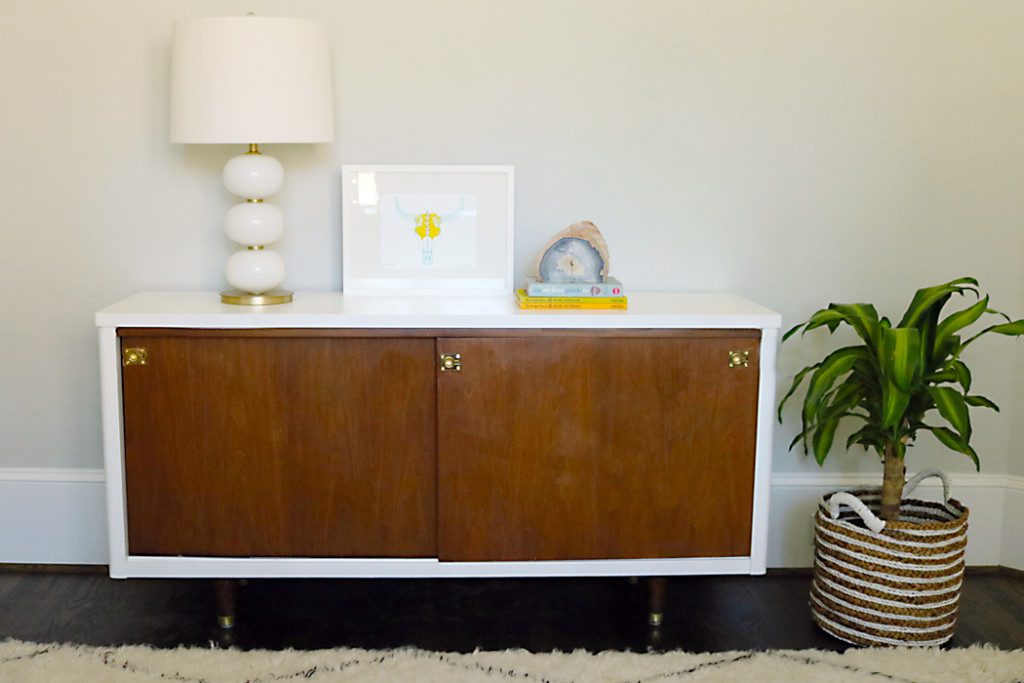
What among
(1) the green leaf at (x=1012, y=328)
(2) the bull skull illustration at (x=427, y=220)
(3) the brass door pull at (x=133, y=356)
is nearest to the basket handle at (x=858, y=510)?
(1) the green leaf at (x=1012, y=328)

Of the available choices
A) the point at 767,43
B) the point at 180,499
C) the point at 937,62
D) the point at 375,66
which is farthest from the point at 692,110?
the point at 180,499

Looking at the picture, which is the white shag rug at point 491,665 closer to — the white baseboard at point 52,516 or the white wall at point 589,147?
the white baseboard at point 52,516

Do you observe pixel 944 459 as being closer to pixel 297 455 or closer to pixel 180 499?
pixel 297 455

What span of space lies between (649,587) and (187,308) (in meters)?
1.14

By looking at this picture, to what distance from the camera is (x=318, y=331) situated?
2158mm

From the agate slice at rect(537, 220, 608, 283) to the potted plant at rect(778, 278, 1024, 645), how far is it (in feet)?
1.53

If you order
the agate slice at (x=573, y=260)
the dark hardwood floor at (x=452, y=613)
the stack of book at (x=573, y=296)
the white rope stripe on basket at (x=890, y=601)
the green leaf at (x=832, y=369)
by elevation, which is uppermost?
the agate slice at (x=573, y=260)

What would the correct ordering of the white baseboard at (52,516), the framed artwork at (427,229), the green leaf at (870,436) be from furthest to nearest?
the white baseboard at (52,516), the framed artwork at (427,229), the green leaf at (870,436)

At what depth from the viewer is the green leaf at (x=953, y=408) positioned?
2.12 metres

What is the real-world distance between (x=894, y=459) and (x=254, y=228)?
57.2 inches

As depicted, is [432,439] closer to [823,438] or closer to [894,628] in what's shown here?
[823,438]

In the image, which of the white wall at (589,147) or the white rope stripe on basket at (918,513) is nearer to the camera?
the white rope stripe on basket at (918,513)

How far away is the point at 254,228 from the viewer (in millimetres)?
2342

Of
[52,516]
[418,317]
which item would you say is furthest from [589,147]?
[52,516]
